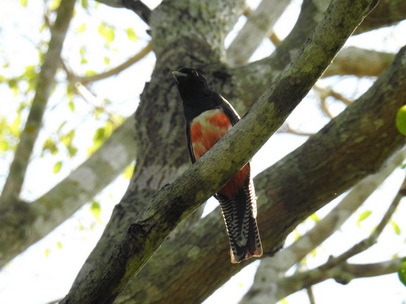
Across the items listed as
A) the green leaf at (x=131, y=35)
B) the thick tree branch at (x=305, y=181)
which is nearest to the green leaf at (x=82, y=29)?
the green leaf at (x=131, y=35)

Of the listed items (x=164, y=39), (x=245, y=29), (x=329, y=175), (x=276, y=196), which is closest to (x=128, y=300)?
(x=276, y=196)

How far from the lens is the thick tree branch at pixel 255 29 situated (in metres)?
6.18

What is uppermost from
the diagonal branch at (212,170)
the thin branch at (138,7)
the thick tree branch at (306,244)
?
the thin branch at (138,7)

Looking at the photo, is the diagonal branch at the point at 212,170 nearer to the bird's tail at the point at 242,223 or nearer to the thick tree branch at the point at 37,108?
the bird's tail at the point at 242,223

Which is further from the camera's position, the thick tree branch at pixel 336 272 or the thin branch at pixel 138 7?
the thin branch at pixel 138 7

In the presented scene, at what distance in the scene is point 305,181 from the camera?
393cm

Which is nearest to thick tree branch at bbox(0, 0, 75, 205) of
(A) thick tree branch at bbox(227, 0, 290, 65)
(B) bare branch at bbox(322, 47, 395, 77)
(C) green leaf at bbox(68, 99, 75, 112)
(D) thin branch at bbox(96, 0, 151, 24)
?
(D) thin branch at bbox(96, 0, 151, 24)

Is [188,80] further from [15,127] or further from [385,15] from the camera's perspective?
[15,127]

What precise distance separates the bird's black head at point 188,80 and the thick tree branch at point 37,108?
0.91 metres

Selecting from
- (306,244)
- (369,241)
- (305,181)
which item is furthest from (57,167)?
(369,241)

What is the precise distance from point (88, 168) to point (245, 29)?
214cm

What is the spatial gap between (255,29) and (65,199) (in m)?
2.53

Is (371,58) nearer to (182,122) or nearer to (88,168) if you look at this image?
(182,122)

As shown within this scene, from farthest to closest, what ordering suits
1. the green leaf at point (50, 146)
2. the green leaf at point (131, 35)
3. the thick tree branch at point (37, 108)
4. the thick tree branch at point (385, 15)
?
the green leaf at point (131, 35)
the green leaf at point (50, 146)
the thick tree branch at point (385, 15)
the thick tree branch at point (37, 108)
